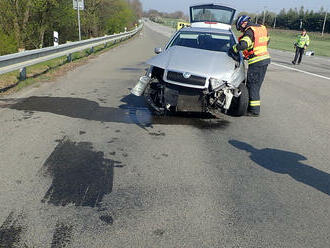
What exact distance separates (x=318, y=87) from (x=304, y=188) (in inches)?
292

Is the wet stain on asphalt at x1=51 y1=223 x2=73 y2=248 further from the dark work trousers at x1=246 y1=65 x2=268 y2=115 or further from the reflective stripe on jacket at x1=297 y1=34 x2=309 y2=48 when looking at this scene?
the reflective stripe on jacket at x1=297 y1=34 x2=309 y2=48

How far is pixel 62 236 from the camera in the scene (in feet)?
8.77

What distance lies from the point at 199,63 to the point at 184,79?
0.49 m

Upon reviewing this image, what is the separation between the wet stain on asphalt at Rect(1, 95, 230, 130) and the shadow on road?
4.02 ft

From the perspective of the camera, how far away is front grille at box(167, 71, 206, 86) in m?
5.36

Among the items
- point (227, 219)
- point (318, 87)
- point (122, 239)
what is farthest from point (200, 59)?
point (318, 87)

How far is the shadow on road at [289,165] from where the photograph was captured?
12.4 ft

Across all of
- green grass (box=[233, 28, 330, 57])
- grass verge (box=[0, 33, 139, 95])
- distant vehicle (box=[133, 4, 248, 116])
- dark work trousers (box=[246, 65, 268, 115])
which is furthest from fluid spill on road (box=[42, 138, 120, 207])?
green grass (box=[233, 28, 330, 57])

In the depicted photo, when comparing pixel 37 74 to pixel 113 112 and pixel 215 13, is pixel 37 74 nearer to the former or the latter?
pixel 113 112

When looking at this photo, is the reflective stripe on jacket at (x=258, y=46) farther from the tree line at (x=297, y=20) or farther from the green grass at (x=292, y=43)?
the tree line at (x=297, y=20)

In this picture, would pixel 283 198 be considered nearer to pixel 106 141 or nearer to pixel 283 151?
pixel 283 151

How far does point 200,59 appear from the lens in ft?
19.1

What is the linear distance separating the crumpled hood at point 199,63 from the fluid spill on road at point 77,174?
2.10 metres

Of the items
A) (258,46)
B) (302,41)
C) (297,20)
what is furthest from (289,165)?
(297,20)
